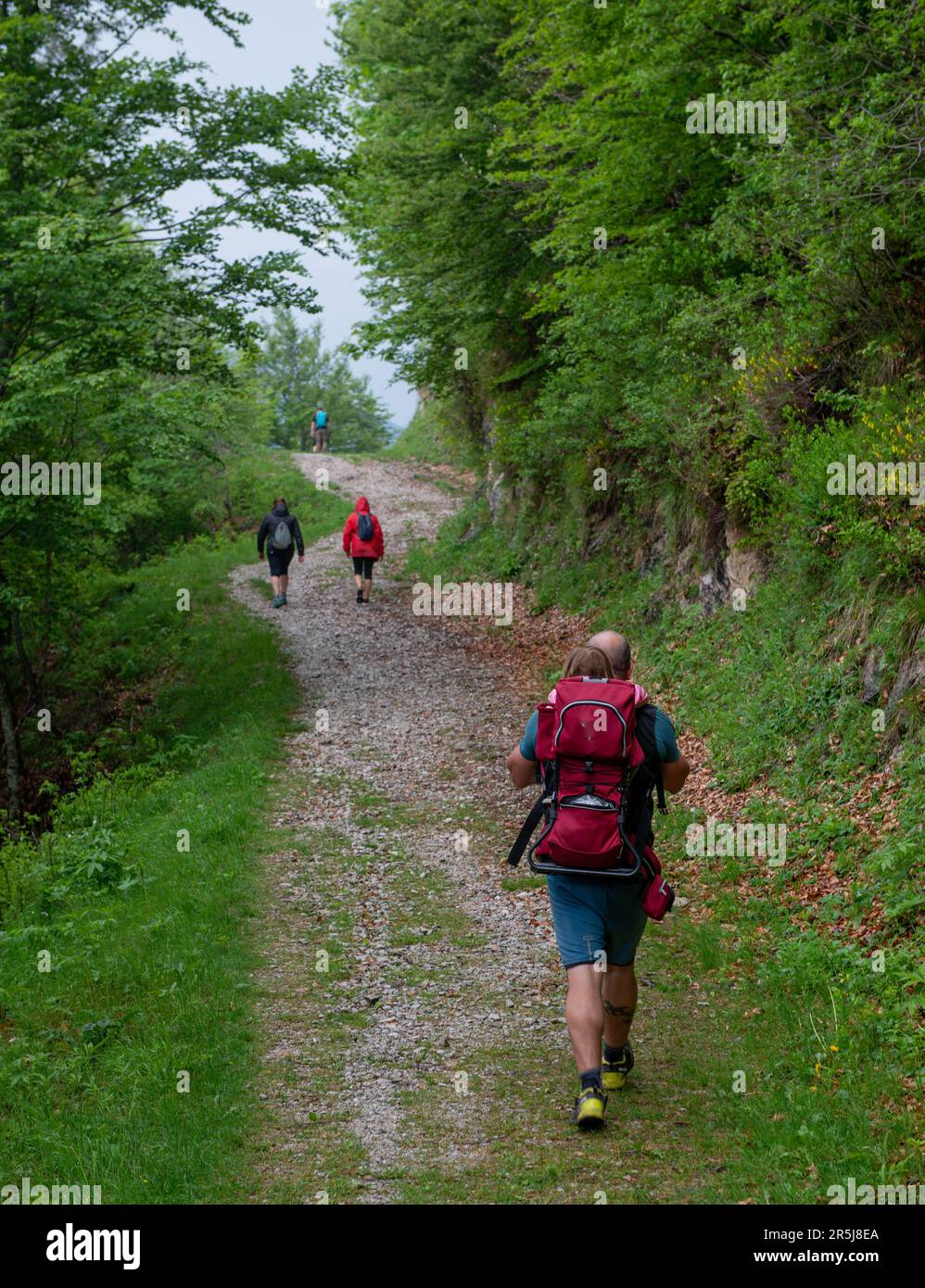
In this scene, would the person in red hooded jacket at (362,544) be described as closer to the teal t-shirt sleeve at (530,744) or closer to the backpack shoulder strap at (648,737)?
the teal t-shirt sleeve at (530,744)

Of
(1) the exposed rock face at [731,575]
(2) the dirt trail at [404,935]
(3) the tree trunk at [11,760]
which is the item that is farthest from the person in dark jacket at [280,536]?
(1) the exposed rock face at [731,575]

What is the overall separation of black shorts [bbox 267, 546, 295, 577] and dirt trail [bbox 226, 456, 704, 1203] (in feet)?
13.1

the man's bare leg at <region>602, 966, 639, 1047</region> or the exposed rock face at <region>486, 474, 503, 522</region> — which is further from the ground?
the exposed rock face at <region>486, 474, 503, 522</region>

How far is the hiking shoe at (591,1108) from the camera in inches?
224

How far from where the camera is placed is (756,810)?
973 centimetres

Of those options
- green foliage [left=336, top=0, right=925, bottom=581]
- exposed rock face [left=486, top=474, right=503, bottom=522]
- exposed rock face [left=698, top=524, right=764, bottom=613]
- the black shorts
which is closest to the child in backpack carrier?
green foliage [left=336, top=0, right=925, bottom=581]

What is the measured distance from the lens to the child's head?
5.72 metres

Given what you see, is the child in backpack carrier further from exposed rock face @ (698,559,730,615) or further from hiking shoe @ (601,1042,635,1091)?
exposed rock face @ (698,559,730,615)

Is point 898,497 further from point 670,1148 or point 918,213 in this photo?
point 670,1148

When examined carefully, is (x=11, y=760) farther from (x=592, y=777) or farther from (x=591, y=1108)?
(x=592, y=777)

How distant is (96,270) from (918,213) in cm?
1034

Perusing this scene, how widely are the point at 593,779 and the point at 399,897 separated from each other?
15.5ft

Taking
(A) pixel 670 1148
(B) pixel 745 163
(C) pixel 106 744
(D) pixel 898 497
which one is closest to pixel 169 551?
(C) pixel 106 744

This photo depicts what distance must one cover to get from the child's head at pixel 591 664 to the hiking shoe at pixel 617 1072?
221 cm
